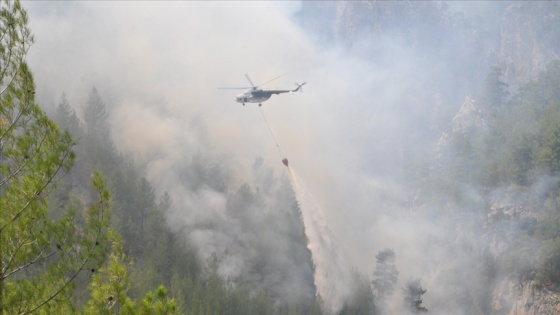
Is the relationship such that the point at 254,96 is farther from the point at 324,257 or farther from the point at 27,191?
the point at 27,191

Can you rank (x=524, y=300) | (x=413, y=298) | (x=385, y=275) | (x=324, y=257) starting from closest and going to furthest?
1. (x=524, y=300)
2. (x=413, y=298)
3. (x=385, y=275)
4. (x=324, y=257)

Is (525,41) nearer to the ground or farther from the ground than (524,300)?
farther from the ground

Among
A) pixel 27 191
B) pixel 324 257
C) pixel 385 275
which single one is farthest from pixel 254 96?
pixel 27 191

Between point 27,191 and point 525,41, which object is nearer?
point 27,191

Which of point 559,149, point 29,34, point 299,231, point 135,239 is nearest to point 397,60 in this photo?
point 299,231

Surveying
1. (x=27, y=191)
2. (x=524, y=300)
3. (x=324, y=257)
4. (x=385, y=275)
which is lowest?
(x=27, y=191)

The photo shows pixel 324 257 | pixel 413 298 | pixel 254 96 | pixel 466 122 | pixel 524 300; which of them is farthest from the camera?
pixel 466 122

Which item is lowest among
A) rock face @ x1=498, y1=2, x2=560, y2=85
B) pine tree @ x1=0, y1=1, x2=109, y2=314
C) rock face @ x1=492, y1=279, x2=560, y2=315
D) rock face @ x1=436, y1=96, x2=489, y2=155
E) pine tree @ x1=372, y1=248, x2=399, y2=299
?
pine tree @ x1=0, y1=1, x2=109, y2=314

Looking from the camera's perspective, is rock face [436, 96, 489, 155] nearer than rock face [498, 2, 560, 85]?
Yes

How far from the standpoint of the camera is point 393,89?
5999 inches

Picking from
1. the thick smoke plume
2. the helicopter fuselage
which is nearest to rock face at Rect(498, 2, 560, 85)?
the thick smoke plume

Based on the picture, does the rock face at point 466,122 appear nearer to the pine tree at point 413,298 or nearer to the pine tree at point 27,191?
the pine tree at point 413,298

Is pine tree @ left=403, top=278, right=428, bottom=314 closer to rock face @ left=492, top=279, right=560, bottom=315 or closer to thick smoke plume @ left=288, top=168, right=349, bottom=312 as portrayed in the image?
thick smoke plume @ left=288, top=168, right=349, bottom=312

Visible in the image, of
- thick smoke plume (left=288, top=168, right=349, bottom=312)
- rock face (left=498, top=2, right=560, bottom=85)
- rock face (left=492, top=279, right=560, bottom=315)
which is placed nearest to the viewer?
rock face (left=492, top=279, right=560, bottom=315)
